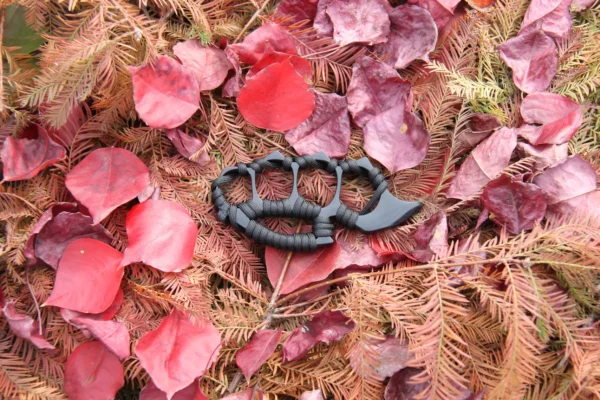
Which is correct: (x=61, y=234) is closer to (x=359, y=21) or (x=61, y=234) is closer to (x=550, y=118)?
(x=359, y=21)

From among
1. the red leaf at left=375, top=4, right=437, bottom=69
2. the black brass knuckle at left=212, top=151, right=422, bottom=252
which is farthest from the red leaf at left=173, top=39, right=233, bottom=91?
the red leaf at left=375, top=4, right=437, bottom=69

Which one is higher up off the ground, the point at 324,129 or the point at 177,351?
the point at 324,129

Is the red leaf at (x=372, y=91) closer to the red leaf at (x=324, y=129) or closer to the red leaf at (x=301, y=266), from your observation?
the red leaf at (x=324, y=129)

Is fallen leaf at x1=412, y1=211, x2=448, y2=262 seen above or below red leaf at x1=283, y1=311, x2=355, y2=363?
above

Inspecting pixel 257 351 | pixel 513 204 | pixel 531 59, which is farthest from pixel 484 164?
pixel 257 351

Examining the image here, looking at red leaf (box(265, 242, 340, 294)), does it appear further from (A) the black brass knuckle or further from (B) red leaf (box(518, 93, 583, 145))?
(B) red leaf (box(518, 93, 583, 145))
